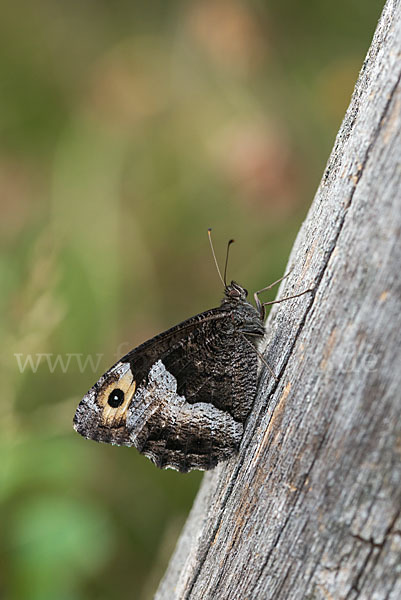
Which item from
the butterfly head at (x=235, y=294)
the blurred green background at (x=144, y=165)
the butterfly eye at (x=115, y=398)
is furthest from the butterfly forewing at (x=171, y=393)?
the blurred green background at (x=144, y=165)

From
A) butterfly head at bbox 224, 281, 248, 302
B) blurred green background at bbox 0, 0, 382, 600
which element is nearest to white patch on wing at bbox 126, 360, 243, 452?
butterfly head at bbox 224, 281, 248, 302

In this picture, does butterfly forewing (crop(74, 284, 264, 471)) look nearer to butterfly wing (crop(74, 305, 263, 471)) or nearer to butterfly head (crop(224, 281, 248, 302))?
butterfly wing (crop(74, 305, 263, 471))

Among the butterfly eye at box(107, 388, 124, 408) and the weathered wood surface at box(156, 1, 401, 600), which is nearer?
the weathered wood surface at box(156, 1, 401, 600)

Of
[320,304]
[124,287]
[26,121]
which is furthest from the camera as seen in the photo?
[26,121]

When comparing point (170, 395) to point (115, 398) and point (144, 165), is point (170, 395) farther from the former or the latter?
point (144, 165)

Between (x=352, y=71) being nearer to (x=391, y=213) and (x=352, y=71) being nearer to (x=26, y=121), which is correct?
(x=26, y=121)

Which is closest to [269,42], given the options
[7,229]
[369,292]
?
[7,229]
